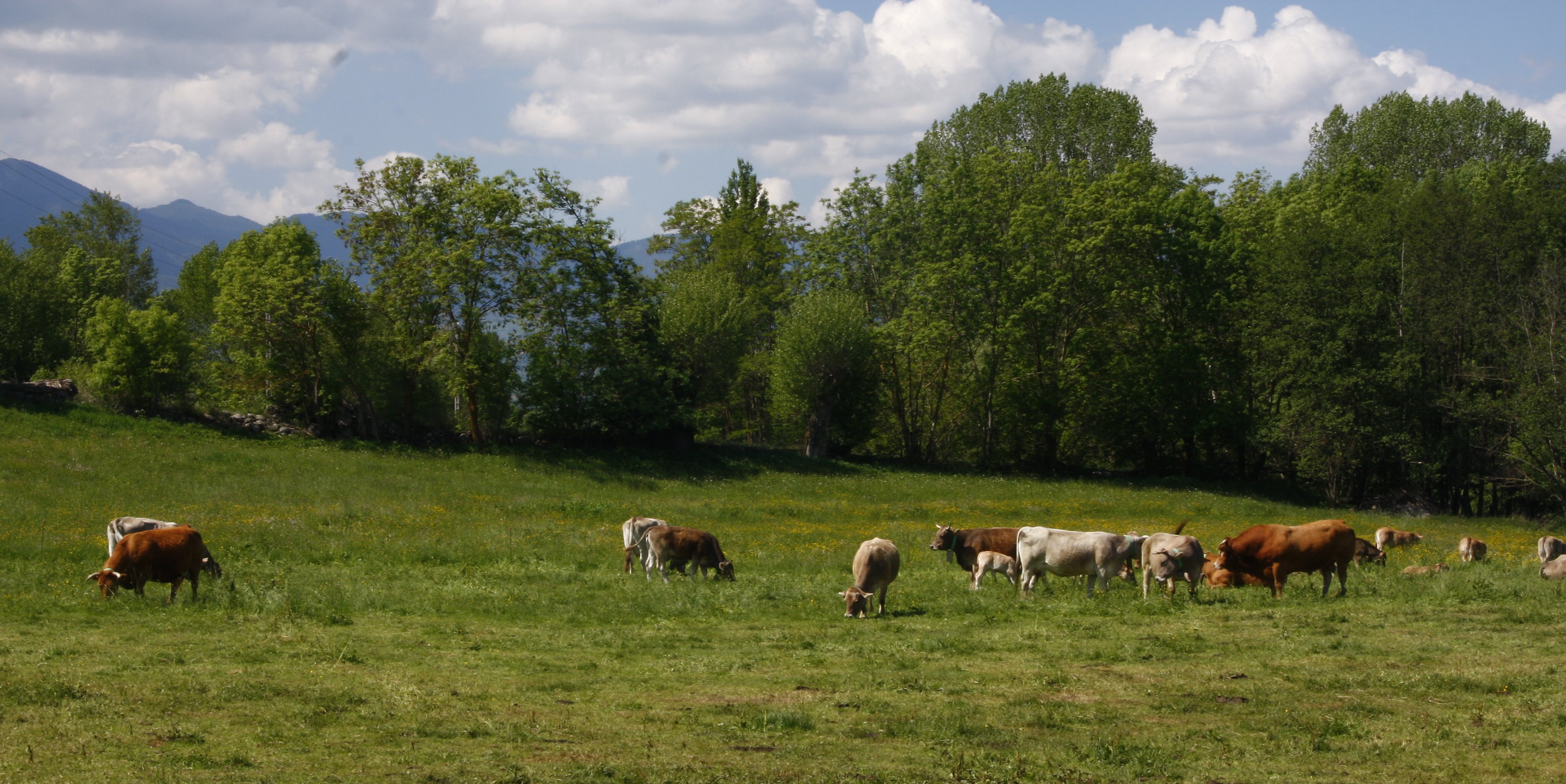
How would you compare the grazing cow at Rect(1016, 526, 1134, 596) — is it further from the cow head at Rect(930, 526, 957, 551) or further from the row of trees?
the row of trees

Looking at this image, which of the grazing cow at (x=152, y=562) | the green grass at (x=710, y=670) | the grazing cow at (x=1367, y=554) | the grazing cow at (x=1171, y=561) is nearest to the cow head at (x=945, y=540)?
the green grass at (x=710, y=670)

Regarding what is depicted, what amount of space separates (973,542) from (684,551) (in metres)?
6.48

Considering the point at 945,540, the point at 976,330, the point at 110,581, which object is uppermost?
the point at 976,330

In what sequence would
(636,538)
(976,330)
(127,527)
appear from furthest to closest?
(976,330), (636,538), (127,527)

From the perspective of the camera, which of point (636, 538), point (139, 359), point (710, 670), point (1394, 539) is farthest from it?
point (139, 359)

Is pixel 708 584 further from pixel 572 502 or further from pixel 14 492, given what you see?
pixel 14 492

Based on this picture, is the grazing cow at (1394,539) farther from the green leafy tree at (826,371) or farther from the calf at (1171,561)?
the green leafy tree at (826,371)

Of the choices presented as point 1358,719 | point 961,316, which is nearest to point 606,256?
point 961,316

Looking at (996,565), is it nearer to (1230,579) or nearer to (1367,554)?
(1230,579)

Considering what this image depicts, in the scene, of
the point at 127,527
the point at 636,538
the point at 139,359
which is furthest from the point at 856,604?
the point at 139,359

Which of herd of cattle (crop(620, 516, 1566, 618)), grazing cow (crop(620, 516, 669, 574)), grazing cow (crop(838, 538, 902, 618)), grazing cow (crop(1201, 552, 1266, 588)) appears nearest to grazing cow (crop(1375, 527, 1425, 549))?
herd of cattle (crop(620, 516, 1566, 618))

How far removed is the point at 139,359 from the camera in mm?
46156

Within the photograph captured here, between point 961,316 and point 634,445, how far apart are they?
18.2 m

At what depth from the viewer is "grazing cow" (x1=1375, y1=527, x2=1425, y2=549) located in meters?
30.7
